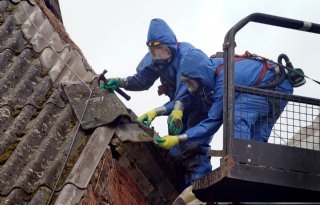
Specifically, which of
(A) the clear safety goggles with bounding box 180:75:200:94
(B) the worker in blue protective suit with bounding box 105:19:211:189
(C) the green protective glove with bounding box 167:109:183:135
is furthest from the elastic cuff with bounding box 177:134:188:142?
(A) the clear safety goggles with bounding box 180:75:200:94

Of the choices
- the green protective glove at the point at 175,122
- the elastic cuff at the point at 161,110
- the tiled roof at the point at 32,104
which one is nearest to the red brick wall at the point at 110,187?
the tiled roof at the point at 32,104

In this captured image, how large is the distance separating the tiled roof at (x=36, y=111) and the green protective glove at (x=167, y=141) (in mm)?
279

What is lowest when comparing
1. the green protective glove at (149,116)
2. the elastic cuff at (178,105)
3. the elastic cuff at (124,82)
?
the green protective glove at (149,116)

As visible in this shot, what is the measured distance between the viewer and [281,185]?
5359 millimetres

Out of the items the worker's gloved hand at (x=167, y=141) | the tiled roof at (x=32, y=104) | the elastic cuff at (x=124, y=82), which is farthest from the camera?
the elastic cuff at (x=124, y=82)

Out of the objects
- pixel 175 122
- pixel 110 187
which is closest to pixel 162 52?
pixel 175 122

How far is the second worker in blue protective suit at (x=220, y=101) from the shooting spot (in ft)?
20.3

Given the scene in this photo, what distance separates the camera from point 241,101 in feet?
20.4

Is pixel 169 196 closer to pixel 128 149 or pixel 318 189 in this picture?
pixel 128 149

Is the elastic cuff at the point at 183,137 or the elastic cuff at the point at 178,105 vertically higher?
the elastic cuff at the point at 178,105

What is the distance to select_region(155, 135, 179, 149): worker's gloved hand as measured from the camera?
249 inches

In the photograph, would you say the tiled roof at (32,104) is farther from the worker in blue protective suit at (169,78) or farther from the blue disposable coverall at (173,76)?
the blue disposable coverall at (173,76)

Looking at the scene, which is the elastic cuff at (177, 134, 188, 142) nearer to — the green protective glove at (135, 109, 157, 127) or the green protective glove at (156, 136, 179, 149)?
the green protective glove at (156, 136, 179, 149)

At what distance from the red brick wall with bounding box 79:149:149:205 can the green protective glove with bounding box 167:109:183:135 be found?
109 cm
